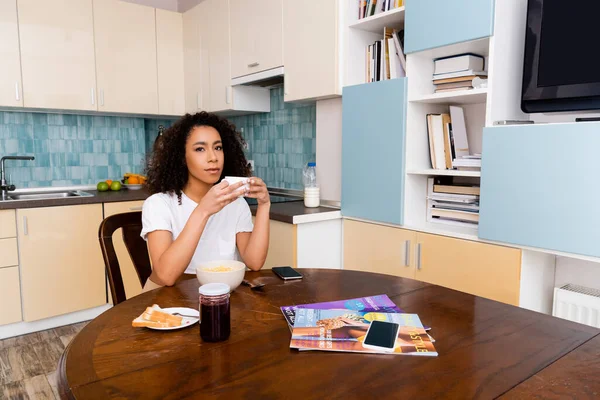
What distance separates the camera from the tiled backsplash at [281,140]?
311 centimetres

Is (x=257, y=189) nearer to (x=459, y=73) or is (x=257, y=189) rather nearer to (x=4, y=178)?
(x=459, y=73)

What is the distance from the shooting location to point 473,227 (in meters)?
2.09

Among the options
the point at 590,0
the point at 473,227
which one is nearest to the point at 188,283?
the point at 473,227

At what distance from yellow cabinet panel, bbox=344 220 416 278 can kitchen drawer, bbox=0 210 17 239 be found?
2.10 m

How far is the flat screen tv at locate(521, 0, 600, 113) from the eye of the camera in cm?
165

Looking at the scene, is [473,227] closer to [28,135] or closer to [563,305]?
[563,305]

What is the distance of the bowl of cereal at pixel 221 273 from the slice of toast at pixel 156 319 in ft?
0.58

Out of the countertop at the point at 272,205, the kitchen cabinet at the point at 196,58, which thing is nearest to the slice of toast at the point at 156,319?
the countertop at the point at 272,205

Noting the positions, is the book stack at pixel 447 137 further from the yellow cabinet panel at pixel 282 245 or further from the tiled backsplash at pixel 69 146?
the tiled backsplash at pixel 69 146

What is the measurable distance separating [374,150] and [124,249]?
6.54 feet

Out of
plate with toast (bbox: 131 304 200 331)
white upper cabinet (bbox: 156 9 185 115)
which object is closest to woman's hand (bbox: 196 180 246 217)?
plate with toast (bbox: 131 304 200 331)

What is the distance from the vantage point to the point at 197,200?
5.99ft

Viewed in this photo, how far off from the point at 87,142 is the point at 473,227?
311 cm

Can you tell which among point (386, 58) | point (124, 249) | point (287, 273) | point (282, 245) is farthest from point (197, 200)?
point (124, 249)
